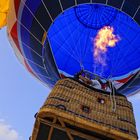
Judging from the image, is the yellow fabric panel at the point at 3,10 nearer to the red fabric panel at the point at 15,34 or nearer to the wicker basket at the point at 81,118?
the red fabric panel at the point at 15,34

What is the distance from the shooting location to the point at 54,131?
5066 mm

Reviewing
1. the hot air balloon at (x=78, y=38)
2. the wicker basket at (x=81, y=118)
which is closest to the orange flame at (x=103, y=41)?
the hot air balloon at (x=78, y=38)

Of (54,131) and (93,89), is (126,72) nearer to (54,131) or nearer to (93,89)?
(93,89)

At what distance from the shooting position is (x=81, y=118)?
493 centimetres

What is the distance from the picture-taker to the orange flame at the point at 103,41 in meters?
7.48

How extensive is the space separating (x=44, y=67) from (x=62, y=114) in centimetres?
279

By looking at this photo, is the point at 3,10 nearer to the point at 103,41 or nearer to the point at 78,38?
the point at 78,38

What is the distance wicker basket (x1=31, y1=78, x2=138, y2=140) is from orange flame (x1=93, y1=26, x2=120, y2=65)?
7.70ft

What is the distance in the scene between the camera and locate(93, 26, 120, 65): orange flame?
7.48 m

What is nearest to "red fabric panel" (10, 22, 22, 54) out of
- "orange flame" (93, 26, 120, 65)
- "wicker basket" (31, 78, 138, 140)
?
"orange flame" (93, 26, 120, 65)

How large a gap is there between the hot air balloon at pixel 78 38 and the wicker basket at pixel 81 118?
1290mm

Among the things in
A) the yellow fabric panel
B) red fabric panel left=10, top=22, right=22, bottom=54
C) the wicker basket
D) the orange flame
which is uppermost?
the orange flame

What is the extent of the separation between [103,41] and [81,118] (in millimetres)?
3005

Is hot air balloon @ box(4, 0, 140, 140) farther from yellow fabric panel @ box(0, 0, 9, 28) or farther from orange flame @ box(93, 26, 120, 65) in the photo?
yellow fabric panel @ box(0, 0, 9, 28)
